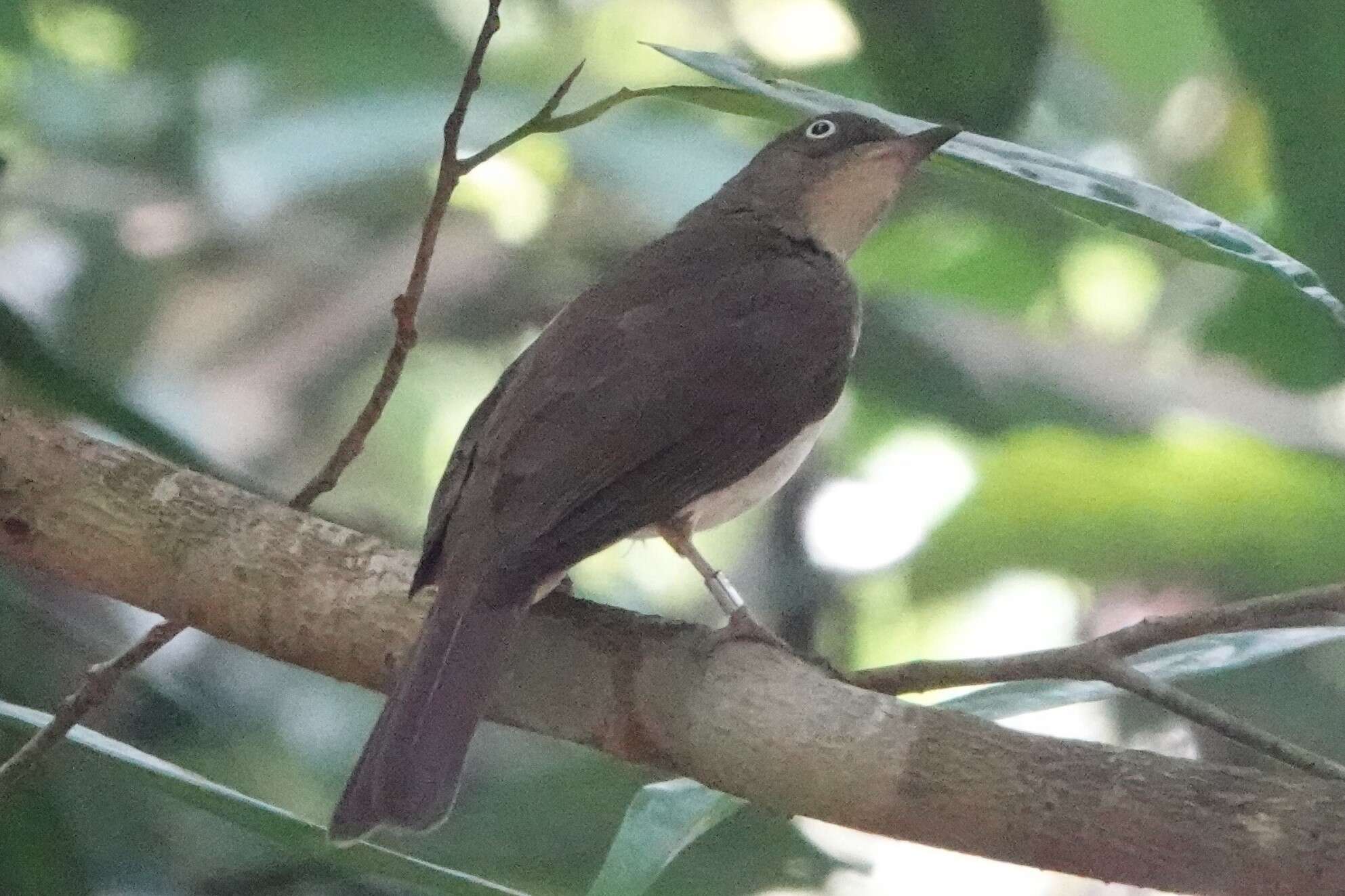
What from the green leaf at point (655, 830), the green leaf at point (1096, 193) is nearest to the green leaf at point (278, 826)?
the green leaf at point (655, 830)

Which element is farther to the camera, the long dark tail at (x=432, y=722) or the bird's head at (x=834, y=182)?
the bird's head at (x=834, y=182)

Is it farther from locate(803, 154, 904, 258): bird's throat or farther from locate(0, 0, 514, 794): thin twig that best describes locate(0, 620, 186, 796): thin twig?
locate(803, 154, 904, 258): bird's throat

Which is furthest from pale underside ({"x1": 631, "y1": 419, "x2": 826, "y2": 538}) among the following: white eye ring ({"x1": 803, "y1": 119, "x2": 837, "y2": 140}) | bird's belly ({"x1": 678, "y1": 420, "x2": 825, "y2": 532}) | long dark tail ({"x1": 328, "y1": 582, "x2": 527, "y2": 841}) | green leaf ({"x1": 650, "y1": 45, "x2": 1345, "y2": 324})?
white eye ring ({"x1": 803, "y1": 119, "x2": 837, "y2": 140})

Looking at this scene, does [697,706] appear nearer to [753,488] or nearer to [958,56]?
[753,488]

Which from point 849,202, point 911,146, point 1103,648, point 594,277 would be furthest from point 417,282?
point 594,277

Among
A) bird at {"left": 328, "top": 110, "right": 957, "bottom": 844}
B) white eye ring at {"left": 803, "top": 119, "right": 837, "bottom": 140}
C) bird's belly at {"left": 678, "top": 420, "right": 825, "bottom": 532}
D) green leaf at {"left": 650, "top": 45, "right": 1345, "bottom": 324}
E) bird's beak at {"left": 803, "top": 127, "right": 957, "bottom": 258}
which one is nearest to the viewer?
green leaf at {"left": 650, "top": 45, "right": 1345, "bottom": 324}

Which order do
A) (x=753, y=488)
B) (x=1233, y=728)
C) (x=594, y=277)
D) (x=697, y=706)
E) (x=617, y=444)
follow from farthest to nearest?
(x=594, y=277) → (x=753, y=488) → (x=617, y=444) → (x=697, y=706) → (x=1233, y=728)

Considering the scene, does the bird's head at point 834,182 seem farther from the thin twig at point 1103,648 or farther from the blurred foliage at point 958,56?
the thin twig at point 1103,648

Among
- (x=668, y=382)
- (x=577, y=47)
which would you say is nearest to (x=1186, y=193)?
(x=577, y=47)
